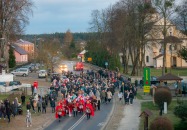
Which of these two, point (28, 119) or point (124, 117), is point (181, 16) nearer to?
point (124, 117)

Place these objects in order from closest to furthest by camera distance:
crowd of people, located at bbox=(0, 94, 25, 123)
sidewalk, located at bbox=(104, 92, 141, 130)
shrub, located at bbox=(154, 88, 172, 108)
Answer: sidewalk, located at bbox=(104, 92, 141, 130), crowd of people, located at bbox=(0, 94, 25, 123), shrub, located at bbox=(154, 88, 172, 108)

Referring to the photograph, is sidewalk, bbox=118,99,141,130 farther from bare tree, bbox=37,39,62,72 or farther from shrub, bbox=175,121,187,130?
bare tree, bbox=37,39,62,72

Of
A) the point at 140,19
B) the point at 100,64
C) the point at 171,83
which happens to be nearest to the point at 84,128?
the point at 171,83

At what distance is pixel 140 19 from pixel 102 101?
24.9 m

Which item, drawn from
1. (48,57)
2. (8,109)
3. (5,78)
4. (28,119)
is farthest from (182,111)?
(48,57)

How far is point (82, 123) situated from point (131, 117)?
3.59 m

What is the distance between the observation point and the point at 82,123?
29297 millimetres

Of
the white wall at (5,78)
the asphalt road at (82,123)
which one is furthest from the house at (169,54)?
the asphalt road at (82,123)

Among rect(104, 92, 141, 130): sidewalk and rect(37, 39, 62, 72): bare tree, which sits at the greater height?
rect(37, 39, 62, 72): bare tree

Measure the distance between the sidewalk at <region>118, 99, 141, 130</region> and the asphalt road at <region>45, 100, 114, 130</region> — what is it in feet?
3.86

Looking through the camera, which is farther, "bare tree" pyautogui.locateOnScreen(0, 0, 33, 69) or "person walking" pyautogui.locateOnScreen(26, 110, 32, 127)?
"bare tree" pyautogui.locateOnScreen(0, 0, 33, 69)

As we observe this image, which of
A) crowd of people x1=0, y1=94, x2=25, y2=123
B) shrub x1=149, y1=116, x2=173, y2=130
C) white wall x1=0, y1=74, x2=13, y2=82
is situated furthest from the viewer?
white wall x1=0, y1=74, x2=13, y2=82

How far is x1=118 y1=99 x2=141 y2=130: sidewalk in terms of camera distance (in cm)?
2730

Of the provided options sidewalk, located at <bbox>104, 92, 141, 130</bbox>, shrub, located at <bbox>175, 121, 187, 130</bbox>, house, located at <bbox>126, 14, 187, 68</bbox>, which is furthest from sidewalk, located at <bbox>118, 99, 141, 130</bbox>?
house, located at <bbox>126, 14, 187, 68</bbox>
